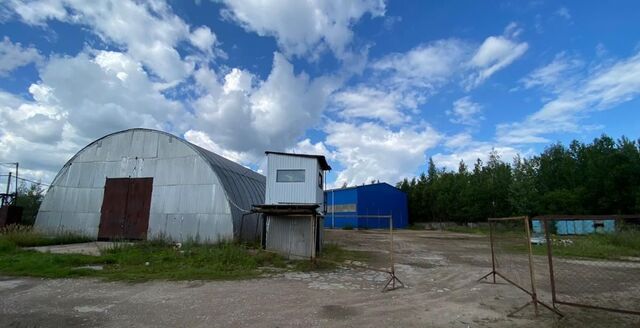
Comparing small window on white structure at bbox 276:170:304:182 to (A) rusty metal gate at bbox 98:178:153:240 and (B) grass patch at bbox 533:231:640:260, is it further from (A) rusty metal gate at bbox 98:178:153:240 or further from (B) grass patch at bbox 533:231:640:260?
(B) grass patch at bbox 533:231:640:260

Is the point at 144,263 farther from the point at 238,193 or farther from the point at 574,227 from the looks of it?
the point at 574,227

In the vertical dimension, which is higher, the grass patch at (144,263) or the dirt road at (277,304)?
the grass patch at (144,263)

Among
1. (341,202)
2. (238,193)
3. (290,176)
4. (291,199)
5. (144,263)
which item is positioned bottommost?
(144,263)

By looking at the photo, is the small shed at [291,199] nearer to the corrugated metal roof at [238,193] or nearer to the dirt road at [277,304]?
the corrugated metal roof at [238,193]

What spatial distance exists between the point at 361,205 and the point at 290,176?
32.4 metres

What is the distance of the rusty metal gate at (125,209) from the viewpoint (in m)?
19.6

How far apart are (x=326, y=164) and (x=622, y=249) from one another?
1635cm

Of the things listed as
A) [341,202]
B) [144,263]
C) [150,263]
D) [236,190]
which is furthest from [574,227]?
[144,263]

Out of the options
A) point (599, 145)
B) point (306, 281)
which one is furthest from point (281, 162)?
point (599, 145)

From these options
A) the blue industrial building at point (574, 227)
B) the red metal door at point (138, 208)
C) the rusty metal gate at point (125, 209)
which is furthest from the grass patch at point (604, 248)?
the rusty metal gate at point (125, 209)

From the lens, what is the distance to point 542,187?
5203cm

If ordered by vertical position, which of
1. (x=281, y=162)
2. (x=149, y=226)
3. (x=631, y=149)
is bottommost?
(x=149, y=226)

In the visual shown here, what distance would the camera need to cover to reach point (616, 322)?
679cm

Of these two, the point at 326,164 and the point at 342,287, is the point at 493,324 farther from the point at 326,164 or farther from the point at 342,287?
the point at 326,164
